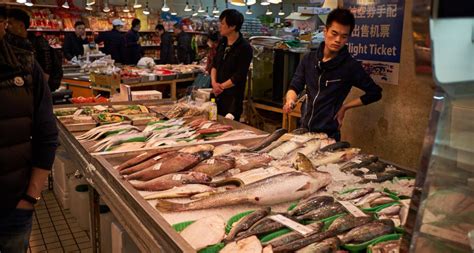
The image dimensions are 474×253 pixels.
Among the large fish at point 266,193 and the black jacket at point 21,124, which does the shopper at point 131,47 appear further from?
the large fish at point 266,193

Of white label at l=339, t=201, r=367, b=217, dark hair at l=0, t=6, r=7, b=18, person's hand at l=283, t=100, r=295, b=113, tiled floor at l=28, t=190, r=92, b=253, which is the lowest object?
tiled floor at l=28, t=190, r=92, b=253

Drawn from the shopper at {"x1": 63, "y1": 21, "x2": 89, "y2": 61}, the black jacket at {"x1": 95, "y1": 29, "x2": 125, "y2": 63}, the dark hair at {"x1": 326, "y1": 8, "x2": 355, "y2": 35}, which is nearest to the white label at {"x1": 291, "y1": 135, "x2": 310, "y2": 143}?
the dark hair at {"x1": 326, "y1": 8, "x2": 355, "y2": 35}

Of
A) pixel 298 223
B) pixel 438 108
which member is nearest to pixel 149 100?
pixel 298 223

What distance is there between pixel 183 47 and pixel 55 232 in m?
10.3

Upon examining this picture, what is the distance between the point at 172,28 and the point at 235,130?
13345 mm

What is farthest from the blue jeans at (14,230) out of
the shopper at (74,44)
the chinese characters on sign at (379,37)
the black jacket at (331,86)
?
the shopper at (74,44)

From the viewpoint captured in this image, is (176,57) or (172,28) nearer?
(176,57)

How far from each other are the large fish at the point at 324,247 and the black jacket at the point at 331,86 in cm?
228

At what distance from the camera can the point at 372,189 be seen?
2.18 metres

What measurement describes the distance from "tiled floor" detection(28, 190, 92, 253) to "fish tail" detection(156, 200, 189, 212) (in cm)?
236

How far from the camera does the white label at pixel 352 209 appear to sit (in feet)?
6.08

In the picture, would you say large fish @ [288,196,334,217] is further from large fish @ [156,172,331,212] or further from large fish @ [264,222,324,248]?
large fish @ [264,222,324,248]

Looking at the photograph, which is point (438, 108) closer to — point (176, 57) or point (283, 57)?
point (283, 57)

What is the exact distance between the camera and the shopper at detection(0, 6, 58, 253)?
2.15 m
